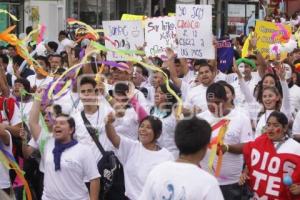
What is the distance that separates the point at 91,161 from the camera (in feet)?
20.8

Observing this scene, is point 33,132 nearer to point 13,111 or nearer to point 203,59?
point 13,111

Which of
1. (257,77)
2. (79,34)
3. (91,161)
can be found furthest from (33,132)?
(79,34)

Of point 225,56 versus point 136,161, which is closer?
point 136,161

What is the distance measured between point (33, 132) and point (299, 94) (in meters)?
3.74

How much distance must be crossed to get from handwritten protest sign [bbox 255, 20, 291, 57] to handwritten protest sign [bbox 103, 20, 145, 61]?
197 centimetres

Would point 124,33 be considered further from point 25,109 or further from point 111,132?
point 111,132

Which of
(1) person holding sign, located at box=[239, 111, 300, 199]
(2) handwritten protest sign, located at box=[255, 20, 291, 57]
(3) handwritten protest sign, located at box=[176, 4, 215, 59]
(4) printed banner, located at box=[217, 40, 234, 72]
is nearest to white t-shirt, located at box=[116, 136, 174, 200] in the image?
(1) person holding sign, located at box=[239, 111, 300, 199]

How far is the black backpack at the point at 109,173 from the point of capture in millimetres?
7137

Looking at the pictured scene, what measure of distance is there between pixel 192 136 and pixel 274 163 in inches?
80.9

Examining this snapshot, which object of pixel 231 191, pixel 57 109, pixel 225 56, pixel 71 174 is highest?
pixel 225 56

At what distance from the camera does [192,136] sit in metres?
4.38

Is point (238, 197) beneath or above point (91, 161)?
beneath

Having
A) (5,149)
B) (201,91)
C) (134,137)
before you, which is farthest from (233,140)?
(5,149)

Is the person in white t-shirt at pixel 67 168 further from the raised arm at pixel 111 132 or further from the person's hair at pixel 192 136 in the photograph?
the person's hair at pixel 192 136
